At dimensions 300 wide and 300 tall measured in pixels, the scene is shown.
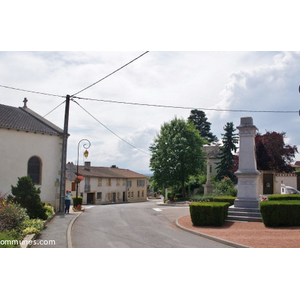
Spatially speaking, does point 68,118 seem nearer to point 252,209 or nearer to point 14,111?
point 14,111

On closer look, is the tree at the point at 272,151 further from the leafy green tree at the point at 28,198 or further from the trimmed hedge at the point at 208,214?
the leafy green tree at the point at 28,198

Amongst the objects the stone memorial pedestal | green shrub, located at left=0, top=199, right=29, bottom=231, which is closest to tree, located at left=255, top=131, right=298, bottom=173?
the stone memorial pedestal

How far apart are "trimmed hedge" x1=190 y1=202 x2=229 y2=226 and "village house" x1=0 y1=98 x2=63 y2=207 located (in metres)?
7.33

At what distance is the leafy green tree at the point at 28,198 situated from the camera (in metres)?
11.3

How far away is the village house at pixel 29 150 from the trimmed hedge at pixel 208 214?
7327 millimetres

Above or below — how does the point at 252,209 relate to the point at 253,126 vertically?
below

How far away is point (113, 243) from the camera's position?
7.98 m

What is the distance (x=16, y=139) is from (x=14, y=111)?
185cm

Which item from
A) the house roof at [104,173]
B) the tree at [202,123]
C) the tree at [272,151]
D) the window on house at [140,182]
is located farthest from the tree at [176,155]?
the window on house at [140,182]

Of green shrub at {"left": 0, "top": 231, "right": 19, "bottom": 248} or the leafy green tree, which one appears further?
the leafy green tree

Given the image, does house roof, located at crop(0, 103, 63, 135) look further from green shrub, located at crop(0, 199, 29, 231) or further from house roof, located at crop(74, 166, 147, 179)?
house roof, located at crop(74, 166, 147, 179)

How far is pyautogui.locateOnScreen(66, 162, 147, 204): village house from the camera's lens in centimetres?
4034

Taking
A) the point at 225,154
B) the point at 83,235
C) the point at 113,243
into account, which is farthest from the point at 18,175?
the point at 225,154

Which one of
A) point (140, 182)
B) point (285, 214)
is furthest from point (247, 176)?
point (140, 182)
